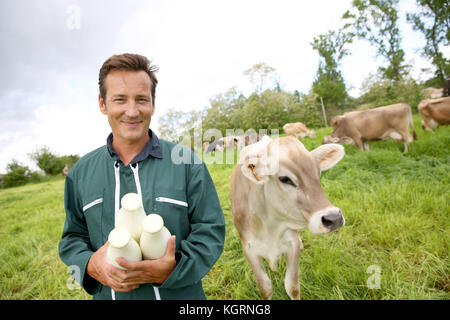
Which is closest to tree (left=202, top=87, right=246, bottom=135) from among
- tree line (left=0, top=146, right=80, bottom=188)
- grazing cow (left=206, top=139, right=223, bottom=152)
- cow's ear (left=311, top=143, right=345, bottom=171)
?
grazing cow (left=206, top=139, right=223, bottom=152)

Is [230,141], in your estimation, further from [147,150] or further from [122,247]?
[122,247]

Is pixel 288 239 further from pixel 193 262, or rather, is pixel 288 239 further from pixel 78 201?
pixel 78 201

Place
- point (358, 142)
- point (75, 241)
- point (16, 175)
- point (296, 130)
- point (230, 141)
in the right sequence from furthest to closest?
point (16, 175)
point (296, 130)
point (358, 142)
point (230, 141)
point (75, 241)

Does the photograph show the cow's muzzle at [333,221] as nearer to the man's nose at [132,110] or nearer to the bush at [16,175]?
the man's nose at [132,110]

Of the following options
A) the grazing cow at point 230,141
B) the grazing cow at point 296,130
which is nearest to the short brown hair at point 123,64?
the grazing cow at point 230,141

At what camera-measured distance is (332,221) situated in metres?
1.11

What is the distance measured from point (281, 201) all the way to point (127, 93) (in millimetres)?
1142

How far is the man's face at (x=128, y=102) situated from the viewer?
1099 millimetres

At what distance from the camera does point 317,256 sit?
1791 millimetres

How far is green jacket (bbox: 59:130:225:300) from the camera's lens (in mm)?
1095

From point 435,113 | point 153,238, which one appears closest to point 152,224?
point 153,238

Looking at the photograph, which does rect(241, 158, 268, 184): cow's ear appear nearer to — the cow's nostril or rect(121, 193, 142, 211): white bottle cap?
the cow's nostril

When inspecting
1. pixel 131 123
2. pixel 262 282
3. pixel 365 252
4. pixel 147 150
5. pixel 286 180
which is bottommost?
pixel 262 282

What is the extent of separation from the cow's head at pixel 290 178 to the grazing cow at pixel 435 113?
6870mm
